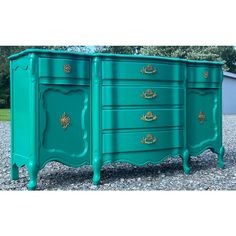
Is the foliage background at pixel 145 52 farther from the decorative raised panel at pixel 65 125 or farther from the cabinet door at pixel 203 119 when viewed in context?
the decorative raised panel at pixel 65 125

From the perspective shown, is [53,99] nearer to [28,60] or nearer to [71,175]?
[28,60]

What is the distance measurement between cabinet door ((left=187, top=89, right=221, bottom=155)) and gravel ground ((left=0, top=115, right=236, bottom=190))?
0.39 m

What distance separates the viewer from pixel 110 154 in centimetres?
454

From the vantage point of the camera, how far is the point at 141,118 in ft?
15.4

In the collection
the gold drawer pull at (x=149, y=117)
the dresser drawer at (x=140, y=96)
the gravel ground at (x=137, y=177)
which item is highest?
the dresser drawer at (x=140, y=96)

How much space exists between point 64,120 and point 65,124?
1.8 inches

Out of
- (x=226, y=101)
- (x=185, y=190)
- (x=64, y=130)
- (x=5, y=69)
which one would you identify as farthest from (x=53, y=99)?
(x=226, y=101)

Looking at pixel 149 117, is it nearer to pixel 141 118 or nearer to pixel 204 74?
pixel 141 118

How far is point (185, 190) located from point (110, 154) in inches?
35.9

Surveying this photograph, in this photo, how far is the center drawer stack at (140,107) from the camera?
4.51 metres

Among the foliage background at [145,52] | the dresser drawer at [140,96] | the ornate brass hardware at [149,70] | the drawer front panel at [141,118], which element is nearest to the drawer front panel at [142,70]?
the ornate brass hardware at [149,70]

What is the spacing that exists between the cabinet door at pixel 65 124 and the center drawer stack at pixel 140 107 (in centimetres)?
22

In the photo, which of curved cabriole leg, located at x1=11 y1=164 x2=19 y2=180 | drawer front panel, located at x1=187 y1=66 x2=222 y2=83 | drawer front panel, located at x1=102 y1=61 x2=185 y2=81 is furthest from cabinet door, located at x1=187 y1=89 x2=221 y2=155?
curved cabriole leg, located at x1=11 y1=164 x2=19 y2=180

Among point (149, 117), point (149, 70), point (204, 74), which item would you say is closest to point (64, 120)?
point (149, 117)
